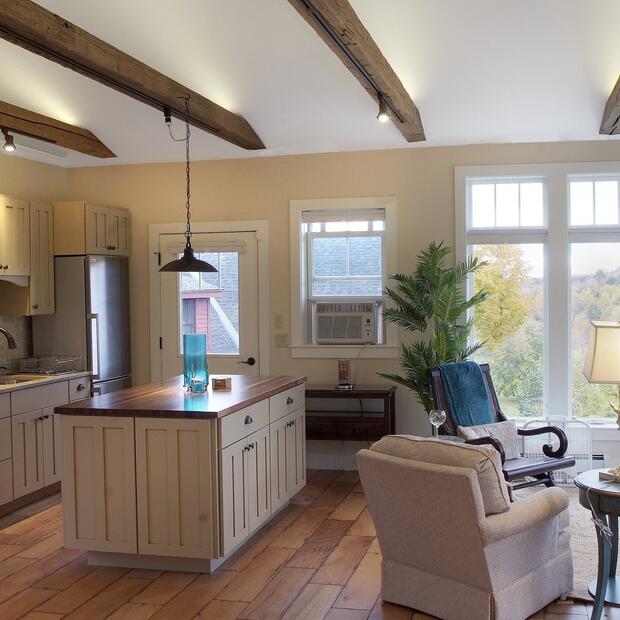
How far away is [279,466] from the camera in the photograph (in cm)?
509

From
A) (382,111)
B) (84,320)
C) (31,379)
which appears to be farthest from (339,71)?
(31,379)

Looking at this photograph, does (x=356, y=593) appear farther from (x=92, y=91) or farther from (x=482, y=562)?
(x=92, y=91)

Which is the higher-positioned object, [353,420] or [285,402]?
[285,402]

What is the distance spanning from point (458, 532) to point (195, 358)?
2166mm

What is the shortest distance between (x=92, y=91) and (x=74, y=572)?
3.51m

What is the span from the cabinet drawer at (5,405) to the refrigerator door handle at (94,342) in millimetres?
1094

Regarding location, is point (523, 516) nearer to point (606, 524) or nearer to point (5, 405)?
point (606, 524)

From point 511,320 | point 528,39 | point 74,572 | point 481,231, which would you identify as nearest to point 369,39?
point 528,39

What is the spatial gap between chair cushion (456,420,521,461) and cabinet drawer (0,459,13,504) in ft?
10.1

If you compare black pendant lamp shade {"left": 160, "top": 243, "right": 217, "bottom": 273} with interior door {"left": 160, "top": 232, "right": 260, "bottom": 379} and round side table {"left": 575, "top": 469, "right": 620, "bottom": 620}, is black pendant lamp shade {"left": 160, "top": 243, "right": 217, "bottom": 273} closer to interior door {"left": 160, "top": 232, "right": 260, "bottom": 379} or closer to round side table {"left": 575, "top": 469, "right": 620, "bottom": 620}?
interior door {"left": 160, "top": 232, "right": 260, "bottom": 379}

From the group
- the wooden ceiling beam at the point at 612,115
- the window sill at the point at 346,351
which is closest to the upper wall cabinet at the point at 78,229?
the window sill at the point at 346,351

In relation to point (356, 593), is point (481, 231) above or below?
above

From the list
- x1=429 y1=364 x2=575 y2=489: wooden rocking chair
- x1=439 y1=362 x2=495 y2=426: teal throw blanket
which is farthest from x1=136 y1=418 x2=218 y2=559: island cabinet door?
x1=439 y1=362 x2=495 y2=426: teal throw blanket

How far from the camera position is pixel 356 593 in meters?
3.93
